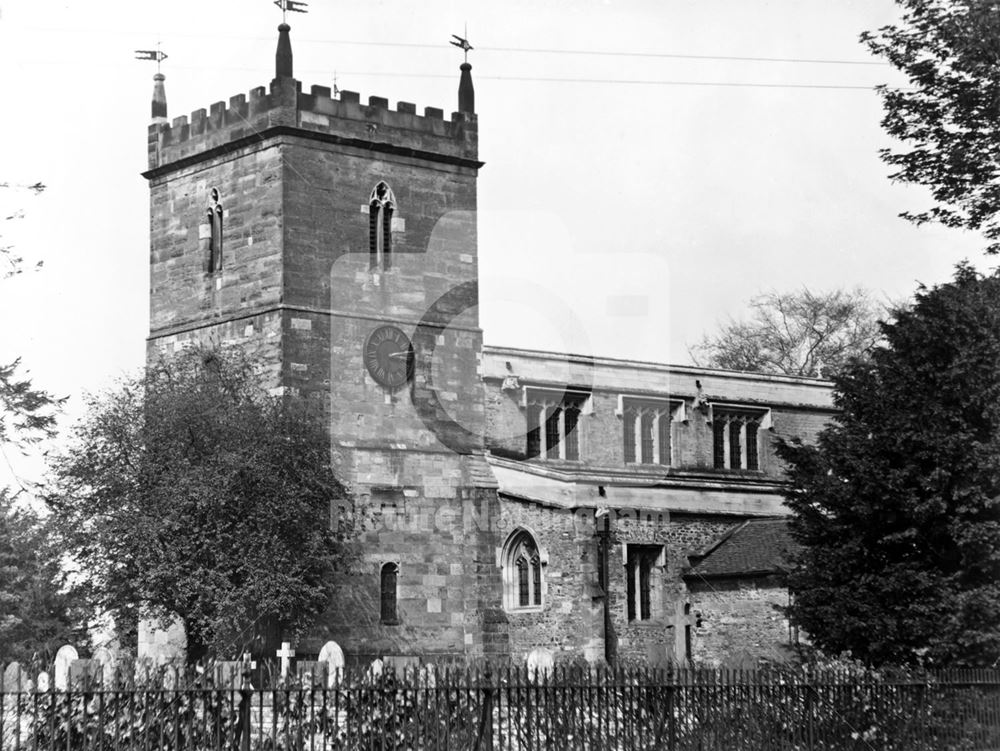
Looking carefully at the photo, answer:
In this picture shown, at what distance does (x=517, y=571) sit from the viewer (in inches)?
1774

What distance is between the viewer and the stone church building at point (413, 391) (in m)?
42.2

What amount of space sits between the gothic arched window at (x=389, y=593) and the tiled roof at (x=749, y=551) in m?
8.13

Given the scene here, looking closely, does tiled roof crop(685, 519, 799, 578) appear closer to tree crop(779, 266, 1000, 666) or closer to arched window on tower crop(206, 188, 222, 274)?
tree crop(779, 266, 1000, 666)

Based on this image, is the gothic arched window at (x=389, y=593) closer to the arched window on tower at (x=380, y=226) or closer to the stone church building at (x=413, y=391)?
the stone church building at (x=413, y=391)

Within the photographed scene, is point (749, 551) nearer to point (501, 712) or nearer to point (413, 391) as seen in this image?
point (413, 391)

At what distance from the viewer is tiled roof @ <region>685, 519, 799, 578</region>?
43.7m

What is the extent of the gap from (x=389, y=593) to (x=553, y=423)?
29.7 feet

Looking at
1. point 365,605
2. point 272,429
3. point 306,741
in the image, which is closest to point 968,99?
point 306,741

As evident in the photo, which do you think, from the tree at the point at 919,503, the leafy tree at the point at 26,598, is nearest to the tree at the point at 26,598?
the leafy tree at the point at 26,598

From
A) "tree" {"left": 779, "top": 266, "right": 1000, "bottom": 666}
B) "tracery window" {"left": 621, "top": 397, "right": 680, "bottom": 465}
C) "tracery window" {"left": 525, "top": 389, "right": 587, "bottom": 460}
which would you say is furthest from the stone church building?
"tree" {"left": 779, "top": 266, "right": 1000, "bottom": 666}

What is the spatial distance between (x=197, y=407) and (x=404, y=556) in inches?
273

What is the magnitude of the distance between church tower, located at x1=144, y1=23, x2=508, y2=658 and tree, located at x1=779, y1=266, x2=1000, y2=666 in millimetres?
12361

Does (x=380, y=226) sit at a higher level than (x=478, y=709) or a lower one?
higher

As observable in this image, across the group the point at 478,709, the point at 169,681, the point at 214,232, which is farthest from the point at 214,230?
the point at 169,681
